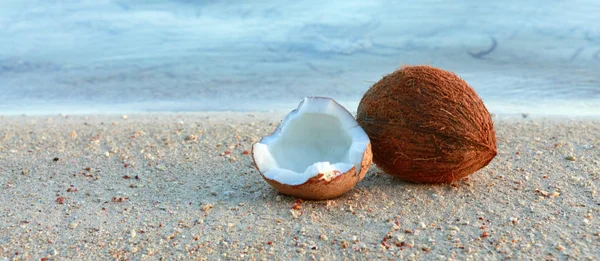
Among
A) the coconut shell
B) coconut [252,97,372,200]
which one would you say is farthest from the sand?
coconut [252,97,372,200]

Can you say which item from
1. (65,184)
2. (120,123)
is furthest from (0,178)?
(120,123)

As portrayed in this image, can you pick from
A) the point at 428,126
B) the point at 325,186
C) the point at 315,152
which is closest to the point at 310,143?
the point at 315,152

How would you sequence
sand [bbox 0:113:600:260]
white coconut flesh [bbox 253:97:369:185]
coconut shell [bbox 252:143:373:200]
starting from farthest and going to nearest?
white coconut flesh [bbox 253:97:369:185]
coconut shell [bbox 252:143:373:200]
sand [bbox 0:113:600:260]

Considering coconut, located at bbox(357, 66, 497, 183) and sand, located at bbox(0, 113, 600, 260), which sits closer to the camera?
sand, located at bbox(0, 113, 600, 260)

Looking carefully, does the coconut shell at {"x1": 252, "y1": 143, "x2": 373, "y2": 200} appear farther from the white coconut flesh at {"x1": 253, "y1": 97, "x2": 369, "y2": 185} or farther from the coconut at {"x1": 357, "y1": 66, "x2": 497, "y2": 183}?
the coconut at {"x1": 357, "y1": 66, "x2": 497, "y2": 183}

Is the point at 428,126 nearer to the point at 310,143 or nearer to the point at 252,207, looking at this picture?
the point at 310,143
